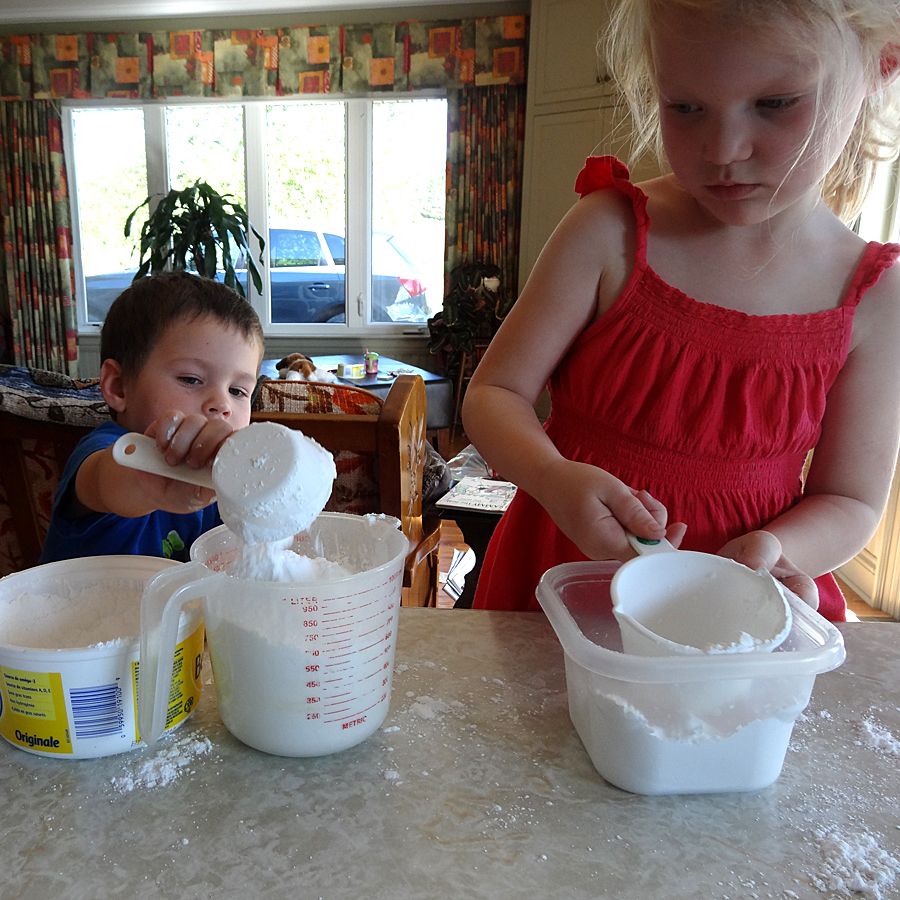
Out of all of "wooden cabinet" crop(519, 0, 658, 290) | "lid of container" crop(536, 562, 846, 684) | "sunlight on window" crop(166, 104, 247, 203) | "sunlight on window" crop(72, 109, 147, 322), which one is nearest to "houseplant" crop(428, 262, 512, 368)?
"wooden cabinet" crop(519, 0, 658, 290)

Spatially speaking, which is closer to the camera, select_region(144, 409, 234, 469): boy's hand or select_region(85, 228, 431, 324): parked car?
select_region(144, 409, 234, 469): boy's hand

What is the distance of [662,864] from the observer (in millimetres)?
409

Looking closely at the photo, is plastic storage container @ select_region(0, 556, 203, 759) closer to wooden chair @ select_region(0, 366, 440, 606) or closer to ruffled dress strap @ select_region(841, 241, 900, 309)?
ruffled dress strap @ select_region(841, 241, 900, 309)

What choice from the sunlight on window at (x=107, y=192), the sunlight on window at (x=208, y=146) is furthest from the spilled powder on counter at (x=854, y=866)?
the sunlight on window at (x=107, y=192)

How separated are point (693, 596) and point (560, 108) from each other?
425 centimetres

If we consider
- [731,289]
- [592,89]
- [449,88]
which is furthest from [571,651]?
[449,88]

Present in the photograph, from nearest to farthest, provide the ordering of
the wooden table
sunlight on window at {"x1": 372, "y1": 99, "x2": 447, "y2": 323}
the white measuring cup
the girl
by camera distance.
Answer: the white measuring cup < the girl < the wooden table < sunlight on window at {"x1": 372, "y1": 99, "x2": 447, "y2": 323}

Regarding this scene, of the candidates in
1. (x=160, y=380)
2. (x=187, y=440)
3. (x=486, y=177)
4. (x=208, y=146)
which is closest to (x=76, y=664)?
(x=187, y=440)

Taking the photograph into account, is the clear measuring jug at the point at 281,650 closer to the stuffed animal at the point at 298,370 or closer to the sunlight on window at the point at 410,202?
the stuffed animal at the point at 298,370

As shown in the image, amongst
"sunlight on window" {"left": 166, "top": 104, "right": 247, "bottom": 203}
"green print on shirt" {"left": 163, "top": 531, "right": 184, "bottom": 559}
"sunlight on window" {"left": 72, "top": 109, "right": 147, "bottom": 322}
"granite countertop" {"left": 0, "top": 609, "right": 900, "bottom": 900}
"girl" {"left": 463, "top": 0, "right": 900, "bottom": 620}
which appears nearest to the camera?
"granite countertop" {"left": 0, "top": 609, "right": 900, "bottom": 900}

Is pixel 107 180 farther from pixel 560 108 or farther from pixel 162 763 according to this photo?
pixel 162 763

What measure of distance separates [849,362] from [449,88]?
14.5 feet

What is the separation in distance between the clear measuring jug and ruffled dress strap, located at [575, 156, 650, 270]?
456mm

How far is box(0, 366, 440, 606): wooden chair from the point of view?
148cm
